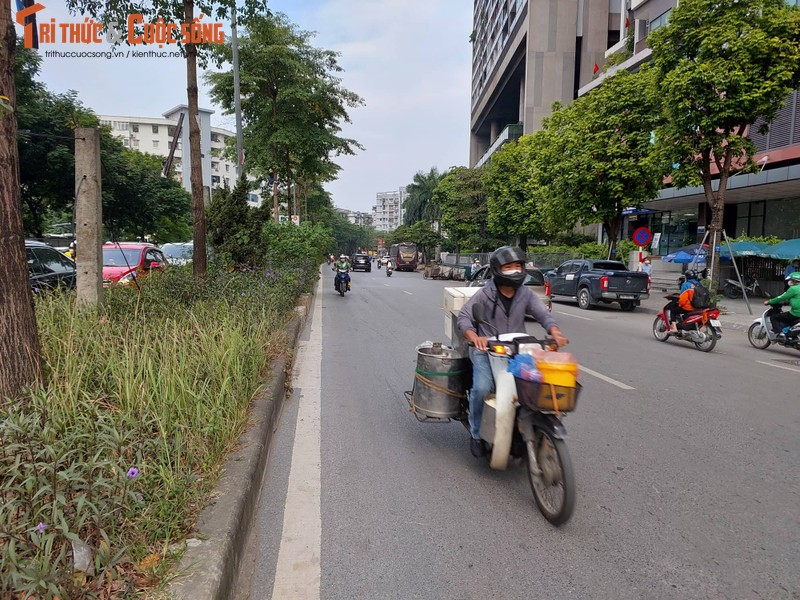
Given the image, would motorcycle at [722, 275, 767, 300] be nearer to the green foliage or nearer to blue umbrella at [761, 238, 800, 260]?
blue umbrella at [761, 238, 800, 260]

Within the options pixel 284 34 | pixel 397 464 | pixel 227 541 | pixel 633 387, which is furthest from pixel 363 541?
Answer: pixel 284 34

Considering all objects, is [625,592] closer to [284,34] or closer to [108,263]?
[108,263]

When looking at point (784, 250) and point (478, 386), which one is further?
point (784, 250)

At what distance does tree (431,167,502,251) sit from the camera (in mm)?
39562

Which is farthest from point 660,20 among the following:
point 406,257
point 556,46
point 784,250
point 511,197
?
point 406,257

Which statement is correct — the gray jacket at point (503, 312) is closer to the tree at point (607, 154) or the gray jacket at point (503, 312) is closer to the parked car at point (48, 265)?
the parked car at point (48, 265)

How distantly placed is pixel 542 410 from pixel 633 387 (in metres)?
4.07

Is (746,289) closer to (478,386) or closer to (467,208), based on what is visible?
(467,208)

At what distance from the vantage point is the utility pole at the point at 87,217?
663 cm

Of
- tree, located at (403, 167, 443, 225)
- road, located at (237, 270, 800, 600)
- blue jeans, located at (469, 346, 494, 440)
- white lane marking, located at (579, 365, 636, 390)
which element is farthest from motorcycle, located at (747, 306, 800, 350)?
tree, located at (403, 167, 443, 225)

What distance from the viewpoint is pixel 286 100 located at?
60.3ft

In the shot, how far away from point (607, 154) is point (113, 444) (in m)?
18.8

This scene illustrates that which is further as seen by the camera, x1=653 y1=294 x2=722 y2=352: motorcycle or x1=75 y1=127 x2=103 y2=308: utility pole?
x1=653 y1=294 x2=722 y2=352: motorcycle

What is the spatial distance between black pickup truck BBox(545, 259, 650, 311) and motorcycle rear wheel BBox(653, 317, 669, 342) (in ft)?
18.8
